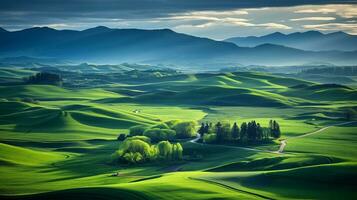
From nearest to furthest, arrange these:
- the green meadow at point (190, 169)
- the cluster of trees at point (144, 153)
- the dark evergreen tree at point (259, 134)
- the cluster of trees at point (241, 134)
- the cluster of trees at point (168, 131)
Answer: the green meadow at point (190, 169) < the cluster of trees at point (144, 153) < the cluster of trees at point (241, 134) < the dark evergreen tree at point (259, 134) < the cluster of trees at point (168, 131)

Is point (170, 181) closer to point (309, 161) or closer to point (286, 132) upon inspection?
point (309, 161)

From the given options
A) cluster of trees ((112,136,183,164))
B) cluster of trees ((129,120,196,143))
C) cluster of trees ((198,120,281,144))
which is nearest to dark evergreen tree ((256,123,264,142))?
cluster of trees ((198,120,281,144))

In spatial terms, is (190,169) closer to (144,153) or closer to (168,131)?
(144,153)

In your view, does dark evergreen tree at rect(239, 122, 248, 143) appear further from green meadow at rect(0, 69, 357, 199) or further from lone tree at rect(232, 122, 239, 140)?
green meadow at rect(0, 69, 357, 199)

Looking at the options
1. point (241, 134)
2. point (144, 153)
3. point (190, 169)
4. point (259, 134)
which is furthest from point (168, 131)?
point (190, 169)

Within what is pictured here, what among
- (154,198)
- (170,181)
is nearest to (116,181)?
(170,181)

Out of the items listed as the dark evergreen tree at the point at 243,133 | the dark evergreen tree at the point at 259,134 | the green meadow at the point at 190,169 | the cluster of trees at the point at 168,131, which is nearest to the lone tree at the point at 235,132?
the dark evergreen tree at the point at 243,133

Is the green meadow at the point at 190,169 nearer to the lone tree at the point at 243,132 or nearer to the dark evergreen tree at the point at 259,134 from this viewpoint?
the dark evergreen tree at the point at 259,134
